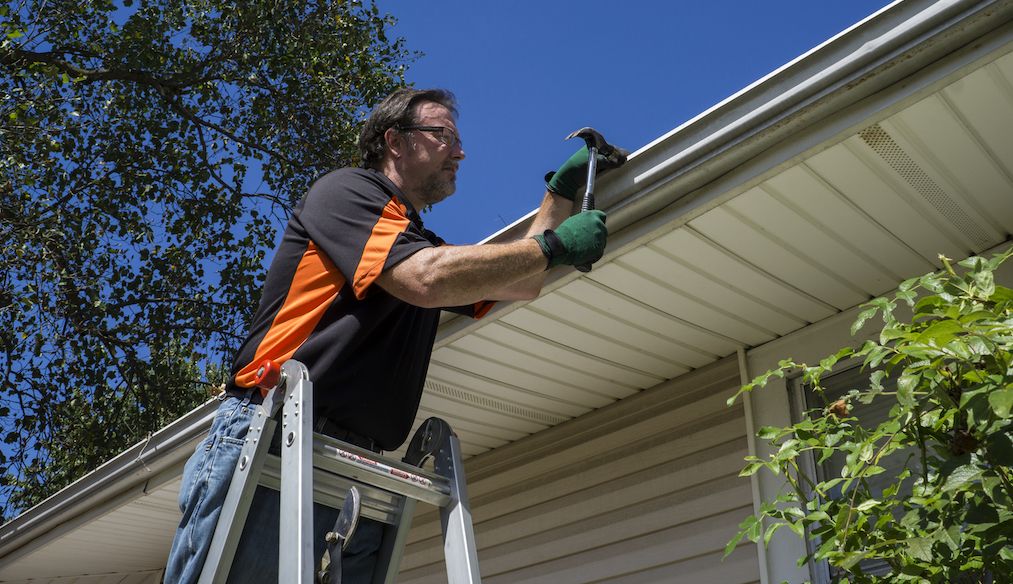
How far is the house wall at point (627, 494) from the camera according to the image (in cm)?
393

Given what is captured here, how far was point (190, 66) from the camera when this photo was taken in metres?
11.1

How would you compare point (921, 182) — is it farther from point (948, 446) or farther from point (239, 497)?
point (239, 497)

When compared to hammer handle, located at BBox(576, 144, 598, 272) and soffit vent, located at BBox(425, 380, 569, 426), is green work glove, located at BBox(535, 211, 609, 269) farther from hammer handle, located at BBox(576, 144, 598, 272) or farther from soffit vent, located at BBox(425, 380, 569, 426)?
soffit vent, located at BBox(425, 380, 569, 426)

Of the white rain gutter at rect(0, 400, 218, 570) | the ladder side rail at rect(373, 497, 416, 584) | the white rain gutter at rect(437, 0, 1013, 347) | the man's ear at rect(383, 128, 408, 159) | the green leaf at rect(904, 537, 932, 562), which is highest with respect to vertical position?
the man's ear at rect(383, 128, 408, 159)

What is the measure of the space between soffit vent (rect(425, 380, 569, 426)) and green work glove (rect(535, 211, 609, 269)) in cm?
187

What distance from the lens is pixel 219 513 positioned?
2141 millimetres

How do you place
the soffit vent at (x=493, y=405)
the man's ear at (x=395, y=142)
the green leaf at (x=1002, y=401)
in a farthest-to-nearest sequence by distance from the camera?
the soffit vent at (x=493, y=405)
the man's ear at (x=395, y=142)
the green leaf at (x=1002, y=401)

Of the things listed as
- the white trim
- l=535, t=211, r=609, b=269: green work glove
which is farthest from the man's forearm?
the white trim

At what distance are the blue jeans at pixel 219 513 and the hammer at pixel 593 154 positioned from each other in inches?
44.1

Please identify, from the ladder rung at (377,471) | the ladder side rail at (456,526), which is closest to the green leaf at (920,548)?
the ladder side rail at (456,526)

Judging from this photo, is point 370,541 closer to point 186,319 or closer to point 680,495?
point 680,495

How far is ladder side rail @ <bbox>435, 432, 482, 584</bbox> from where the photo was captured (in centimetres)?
211

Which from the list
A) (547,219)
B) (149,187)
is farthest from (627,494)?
(149,187)

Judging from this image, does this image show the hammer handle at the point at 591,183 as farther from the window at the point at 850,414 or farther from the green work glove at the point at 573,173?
the window at the point at 850,414
